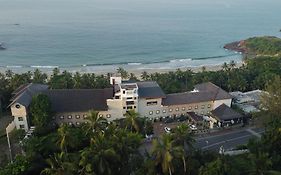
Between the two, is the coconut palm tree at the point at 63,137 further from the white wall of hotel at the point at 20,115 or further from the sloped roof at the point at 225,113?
the sloped roof at the point at 225,113

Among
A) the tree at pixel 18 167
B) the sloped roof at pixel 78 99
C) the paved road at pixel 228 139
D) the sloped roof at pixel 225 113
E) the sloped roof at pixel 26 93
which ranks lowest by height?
the paved road at pixel 228 139

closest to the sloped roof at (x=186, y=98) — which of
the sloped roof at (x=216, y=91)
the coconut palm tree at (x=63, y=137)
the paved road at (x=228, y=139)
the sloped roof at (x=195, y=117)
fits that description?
the sloped roof at (x=216, y=91)

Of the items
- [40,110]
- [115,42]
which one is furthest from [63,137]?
[115,42]

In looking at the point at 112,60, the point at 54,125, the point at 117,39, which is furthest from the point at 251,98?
the point at 117,39

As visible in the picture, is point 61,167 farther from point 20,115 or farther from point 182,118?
point 182,118

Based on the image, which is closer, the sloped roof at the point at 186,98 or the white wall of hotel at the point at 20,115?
the white wall of hotel at the point at 20,115

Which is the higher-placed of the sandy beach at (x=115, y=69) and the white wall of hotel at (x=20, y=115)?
the sandy beach at (x=115, y=69)

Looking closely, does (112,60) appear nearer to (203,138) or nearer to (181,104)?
(181,104)
